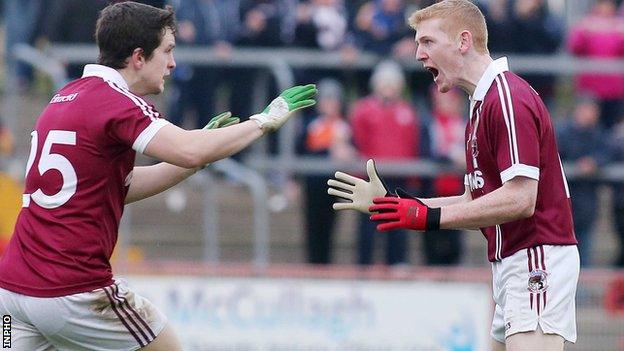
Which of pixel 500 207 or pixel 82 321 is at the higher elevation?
pixel 500 207

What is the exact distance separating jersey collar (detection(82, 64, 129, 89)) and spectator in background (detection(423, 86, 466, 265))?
6487 millimetres

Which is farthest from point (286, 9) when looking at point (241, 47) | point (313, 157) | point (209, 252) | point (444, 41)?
point (444, 41)

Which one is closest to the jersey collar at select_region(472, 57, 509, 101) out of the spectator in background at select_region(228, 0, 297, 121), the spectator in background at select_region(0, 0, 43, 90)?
the spectator in background at select_region(228, 0, 297, 121)

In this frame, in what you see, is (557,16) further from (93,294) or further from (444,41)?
(93,294)

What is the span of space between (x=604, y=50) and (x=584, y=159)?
145cm

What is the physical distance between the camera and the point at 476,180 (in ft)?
20.5

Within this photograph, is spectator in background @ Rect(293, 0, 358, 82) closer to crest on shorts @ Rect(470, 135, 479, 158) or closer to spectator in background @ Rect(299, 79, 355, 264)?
spectator in background @ Rect(299, 79, 355, 264)

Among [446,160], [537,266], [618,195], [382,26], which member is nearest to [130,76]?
[537,266]

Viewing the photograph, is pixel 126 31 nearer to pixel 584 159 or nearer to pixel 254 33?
pixel 254 33

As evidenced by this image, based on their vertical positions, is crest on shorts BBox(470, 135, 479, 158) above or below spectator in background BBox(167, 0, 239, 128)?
below

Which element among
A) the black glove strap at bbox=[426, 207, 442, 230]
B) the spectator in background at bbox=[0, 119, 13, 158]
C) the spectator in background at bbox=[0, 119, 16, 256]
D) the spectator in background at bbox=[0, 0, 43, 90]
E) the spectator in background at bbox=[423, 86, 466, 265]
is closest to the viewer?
the black glove strap at bbox=[426, 207, 442, 230]

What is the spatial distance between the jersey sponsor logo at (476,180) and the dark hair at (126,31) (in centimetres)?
164

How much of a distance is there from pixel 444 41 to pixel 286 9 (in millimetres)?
7108

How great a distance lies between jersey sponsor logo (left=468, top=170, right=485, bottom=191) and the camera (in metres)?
6.21
